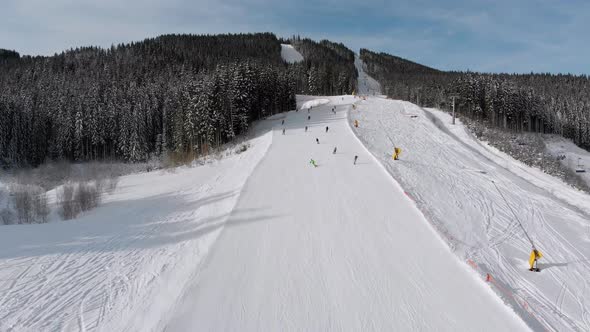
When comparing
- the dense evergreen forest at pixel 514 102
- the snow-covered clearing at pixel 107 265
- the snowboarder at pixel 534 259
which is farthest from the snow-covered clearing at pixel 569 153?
the snow-covered clearing at pixel 107 265

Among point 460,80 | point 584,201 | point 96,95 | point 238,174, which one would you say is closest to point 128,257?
point 238,174

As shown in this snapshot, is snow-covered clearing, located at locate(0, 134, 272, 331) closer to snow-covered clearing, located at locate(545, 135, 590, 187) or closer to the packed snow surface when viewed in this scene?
snow-covered clearing, located at locate(545, 135, 590, 187)

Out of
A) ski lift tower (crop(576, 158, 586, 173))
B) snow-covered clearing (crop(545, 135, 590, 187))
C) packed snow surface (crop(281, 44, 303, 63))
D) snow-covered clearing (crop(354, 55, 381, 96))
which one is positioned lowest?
ski lift tower (crop(576, 158, 586, 173))

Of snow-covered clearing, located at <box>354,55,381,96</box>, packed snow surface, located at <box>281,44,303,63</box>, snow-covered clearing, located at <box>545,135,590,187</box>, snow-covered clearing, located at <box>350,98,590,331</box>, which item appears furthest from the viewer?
packed snow surface, located at <box>281,44,303,63</box>

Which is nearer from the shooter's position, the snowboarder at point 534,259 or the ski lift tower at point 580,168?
the snowboarder at point 534,259

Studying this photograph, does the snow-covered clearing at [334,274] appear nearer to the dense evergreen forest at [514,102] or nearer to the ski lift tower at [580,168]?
the ski lift tower at [580,168]

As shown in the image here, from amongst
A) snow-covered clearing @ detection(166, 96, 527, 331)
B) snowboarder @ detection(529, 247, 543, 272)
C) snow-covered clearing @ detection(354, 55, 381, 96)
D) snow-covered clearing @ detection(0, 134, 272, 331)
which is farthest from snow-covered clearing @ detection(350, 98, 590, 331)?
snow-covered clearing @ detection(354, 55, 381, 96)

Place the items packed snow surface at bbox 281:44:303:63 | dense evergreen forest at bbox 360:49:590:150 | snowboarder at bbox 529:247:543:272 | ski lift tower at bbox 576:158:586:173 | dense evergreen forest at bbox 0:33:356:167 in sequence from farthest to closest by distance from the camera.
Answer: packed snow surface at bbox 281:44:303:63 → dense evergreen forest at bbox 360:49:590:150 → ski lift tower at bbox 576:158:586:173 → dense evergreen forest at bbox 0:33:356:167 → snowboarder at bbox 529:247:543:272
